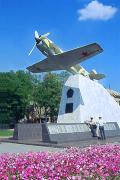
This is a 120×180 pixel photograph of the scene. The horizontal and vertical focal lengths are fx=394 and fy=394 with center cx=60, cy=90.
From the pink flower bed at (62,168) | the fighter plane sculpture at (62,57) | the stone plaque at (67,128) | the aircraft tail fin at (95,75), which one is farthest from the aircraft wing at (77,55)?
the pink flower bed at (62,168)

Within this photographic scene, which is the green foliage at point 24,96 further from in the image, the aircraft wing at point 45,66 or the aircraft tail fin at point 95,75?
the aircraft tail fin at point 95,75

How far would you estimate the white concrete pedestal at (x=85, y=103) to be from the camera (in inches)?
1195

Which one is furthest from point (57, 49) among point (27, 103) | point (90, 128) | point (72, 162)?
point (27, 103)

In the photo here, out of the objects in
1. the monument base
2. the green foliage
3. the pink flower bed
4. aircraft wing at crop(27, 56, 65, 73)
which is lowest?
the pink flower bed

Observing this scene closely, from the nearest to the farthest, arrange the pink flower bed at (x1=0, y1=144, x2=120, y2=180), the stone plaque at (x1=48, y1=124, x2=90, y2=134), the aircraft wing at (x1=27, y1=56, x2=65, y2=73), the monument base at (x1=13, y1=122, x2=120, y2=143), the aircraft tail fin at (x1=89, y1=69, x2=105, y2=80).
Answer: the pink flower bed at (x1=0, y1=144, x2=120, y2=180) → the monument base at (x1=13, y1=122, x2=120, y2=143) → the stone plaque at (x1=48, y1=124, x2=90, y2=134) → the aircraft wing at (x1=27, y1=56, x2=65, y2=73) → the aircraft tail fin at (x1=89, y1=69, x2=105, y2=80)

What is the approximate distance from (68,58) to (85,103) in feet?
13.4

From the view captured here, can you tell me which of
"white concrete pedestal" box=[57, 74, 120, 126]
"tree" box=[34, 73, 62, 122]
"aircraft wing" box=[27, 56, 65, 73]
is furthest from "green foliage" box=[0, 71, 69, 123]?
"white concrete pedestal" box=[57, 74, 120, 126]

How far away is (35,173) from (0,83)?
67.9 meters

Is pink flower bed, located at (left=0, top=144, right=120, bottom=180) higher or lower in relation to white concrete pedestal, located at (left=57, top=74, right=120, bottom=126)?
lower

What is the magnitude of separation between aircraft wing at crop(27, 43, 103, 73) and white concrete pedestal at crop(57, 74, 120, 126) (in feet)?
4.54

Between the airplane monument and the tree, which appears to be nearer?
the airplane monument

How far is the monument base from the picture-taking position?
2407 centimetres

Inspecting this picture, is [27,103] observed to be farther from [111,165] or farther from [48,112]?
[111,165]

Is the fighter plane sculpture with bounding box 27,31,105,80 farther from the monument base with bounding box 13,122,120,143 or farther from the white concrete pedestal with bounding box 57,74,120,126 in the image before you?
the monument base with bounding box 13,122,120,143
